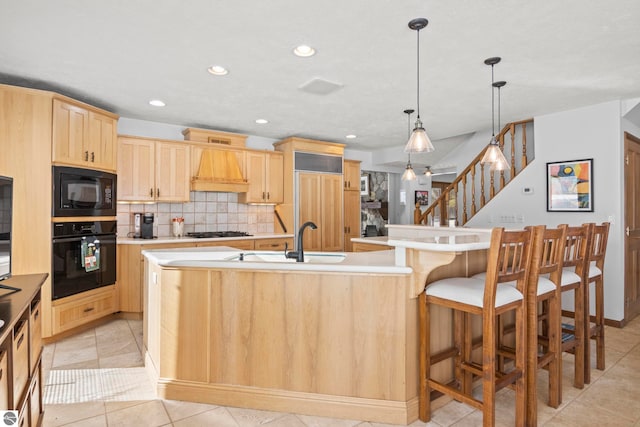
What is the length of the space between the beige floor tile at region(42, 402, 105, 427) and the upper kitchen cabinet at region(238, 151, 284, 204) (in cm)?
342

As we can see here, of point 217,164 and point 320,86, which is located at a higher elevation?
point 320,86

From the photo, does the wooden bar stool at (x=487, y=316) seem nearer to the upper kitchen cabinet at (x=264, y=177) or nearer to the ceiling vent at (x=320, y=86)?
the ceiling vent at (x=320, y=86)

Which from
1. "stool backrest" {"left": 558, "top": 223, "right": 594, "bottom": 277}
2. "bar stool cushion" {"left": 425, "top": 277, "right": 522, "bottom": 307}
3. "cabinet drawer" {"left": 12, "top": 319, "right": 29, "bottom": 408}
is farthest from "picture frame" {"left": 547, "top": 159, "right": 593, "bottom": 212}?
"cabinet drawer" {"left": 12, "top": 319, "right": 29, "bottom": 408}

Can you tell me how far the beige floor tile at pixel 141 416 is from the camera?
2139mm

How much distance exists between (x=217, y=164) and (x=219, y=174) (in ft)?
0.47

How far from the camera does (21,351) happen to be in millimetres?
1474

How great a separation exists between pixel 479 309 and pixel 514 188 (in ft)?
11.2

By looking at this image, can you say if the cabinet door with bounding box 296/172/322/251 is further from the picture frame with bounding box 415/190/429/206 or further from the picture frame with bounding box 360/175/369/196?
the picture frame with bounding box 415/190/429/206

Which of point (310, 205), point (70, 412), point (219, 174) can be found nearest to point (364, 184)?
point (310, 205)

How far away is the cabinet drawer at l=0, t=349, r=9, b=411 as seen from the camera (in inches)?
46.6

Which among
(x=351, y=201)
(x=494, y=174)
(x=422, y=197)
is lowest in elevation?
(x=351, y=201)

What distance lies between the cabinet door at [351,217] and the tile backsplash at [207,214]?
1.37 metres

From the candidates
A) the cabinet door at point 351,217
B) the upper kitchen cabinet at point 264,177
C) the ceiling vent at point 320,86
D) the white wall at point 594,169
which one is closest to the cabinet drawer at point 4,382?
the ceiling vent at point 320,86

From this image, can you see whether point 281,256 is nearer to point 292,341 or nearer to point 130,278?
point 292,341
